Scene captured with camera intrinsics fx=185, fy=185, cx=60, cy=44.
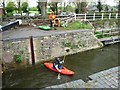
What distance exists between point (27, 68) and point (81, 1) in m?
18.1

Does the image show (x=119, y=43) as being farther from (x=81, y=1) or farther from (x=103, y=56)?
(x=81, y=1)

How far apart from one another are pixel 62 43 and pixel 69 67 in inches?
124

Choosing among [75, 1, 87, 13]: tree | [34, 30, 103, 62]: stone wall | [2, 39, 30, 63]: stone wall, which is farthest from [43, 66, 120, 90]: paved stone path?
Answer: [75, 1, 87, 13]: tree

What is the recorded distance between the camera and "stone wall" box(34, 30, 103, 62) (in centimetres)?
1438

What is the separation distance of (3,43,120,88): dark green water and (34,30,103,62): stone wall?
0.78 metres

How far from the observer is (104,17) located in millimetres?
24500

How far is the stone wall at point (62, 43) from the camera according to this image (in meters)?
14.4

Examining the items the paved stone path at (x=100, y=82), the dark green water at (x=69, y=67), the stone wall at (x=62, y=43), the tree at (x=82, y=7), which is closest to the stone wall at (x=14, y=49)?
the stone wall at (x=62, y=43)

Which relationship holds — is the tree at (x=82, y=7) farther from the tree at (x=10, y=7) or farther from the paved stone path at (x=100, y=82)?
the paved stone path at (x=100, y=82)

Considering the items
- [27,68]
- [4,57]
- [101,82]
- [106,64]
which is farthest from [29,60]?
[101,82]

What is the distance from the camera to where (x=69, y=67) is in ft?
43.1

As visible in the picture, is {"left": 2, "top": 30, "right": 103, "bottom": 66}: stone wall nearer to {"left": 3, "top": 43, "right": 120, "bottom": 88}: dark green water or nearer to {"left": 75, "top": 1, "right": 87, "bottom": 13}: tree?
{"left": 3, "top": 43, "right": 120, "bottom": 88}: dark green water

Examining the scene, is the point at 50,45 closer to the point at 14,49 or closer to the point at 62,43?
the point at 62,43

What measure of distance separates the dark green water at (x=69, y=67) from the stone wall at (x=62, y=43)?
78 cm
